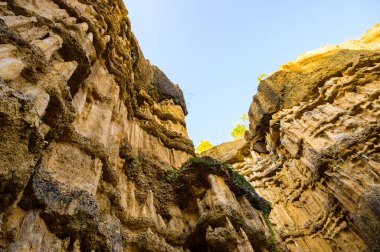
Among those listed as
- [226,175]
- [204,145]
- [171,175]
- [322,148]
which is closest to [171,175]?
[171,175]

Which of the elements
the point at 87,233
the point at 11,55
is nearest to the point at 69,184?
the point at 87,233

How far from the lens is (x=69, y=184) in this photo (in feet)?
21.7

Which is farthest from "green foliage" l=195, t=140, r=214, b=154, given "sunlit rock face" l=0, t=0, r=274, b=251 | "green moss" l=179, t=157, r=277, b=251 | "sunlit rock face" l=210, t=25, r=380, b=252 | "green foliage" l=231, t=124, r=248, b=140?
"green moss" l=179, t=157, r=277, b=251

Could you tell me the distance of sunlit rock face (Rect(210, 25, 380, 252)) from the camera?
18.5 metres

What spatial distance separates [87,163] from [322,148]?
61.1 ft

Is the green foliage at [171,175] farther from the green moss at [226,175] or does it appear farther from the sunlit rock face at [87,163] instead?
the green moss at [226,175]

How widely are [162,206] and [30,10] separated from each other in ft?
29.2

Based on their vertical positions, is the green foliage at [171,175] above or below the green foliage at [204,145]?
below

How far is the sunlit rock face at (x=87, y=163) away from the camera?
5.09 m

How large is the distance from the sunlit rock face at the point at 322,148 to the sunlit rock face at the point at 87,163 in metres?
8.66

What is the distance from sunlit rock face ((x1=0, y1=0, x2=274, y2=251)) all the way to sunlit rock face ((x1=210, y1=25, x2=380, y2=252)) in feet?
28.4

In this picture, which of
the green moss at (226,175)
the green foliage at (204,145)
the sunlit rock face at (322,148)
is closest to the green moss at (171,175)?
the green moss at (226,175)

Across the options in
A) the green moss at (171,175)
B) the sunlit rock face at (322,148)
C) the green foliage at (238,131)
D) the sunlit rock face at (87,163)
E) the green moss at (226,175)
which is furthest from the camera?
the green foliage at (238,131)

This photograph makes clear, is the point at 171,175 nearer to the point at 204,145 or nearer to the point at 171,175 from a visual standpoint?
the point at 171,175
